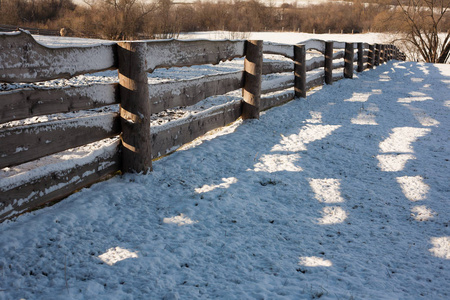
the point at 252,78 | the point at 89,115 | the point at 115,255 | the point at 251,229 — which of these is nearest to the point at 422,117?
the point at 252,78

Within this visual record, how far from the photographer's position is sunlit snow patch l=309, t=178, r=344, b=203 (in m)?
3.72

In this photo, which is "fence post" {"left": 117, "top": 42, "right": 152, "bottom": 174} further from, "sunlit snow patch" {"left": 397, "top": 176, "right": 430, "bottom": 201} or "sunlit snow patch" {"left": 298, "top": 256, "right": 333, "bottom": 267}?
"sunlit snow patch" {"left": 397, "top": 176, "right": 430, "bottom": 201}

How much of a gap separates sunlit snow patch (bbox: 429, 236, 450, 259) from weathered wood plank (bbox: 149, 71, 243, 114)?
2941 mm

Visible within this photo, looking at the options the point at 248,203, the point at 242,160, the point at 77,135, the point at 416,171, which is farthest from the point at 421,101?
the point at 77,135

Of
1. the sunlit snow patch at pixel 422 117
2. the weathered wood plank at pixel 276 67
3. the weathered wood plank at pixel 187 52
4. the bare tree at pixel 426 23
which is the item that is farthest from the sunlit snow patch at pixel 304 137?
the bare tree at pixel 426 23

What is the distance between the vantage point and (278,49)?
23.0 ft

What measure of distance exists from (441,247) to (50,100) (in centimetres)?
334

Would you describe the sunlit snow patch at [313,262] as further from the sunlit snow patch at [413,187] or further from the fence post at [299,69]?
the fence post at [299,69]

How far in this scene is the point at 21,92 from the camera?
2.69 meters

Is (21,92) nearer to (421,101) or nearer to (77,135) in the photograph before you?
(77,135)

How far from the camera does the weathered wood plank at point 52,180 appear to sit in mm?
2672

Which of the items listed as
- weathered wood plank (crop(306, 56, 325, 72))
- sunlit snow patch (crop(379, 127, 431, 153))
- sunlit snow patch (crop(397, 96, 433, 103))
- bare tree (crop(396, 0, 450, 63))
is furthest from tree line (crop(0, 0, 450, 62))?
sunlit snow patch (crop(379, 127, 431, 153))

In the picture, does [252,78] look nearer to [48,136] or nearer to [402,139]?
[402,139]

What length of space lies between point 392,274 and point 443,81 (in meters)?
12.1
